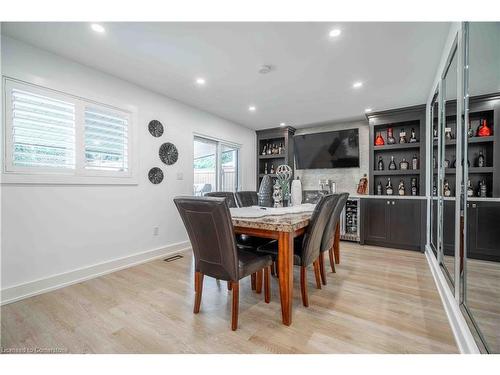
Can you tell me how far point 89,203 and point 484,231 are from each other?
3.95 metres

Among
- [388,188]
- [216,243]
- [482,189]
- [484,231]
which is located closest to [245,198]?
[216,243]

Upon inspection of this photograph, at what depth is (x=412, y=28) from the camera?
1867 millimetres

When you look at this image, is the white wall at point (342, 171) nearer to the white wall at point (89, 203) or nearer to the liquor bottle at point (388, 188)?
the liquor bottle at point (388, 188)

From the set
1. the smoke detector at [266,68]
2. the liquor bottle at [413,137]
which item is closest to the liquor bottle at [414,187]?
the liquor bottle at [413,137]

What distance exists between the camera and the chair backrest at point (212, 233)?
1490mm

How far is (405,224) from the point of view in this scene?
3.71 metres

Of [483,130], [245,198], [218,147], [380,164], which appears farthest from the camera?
[218,147]

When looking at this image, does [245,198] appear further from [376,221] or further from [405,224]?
[405,224]

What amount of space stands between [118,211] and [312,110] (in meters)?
3.48

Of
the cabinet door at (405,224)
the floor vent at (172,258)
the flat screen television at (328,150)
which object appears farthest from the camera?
the flat screen television at (328,150)

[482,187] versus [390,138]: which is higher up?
[390,138]

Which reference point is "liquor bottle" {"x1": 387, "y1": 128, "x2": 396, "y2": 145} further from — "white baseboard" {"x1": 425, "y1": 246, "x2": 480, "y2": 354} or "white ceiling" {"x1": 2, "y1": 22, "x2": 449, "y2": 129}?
"white baseboard" {"x1": 425, "y1": 246, "x2": 480, "y2": 354}

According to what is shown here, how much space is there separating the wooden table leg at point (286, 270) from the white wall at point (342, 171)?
11.2ft
